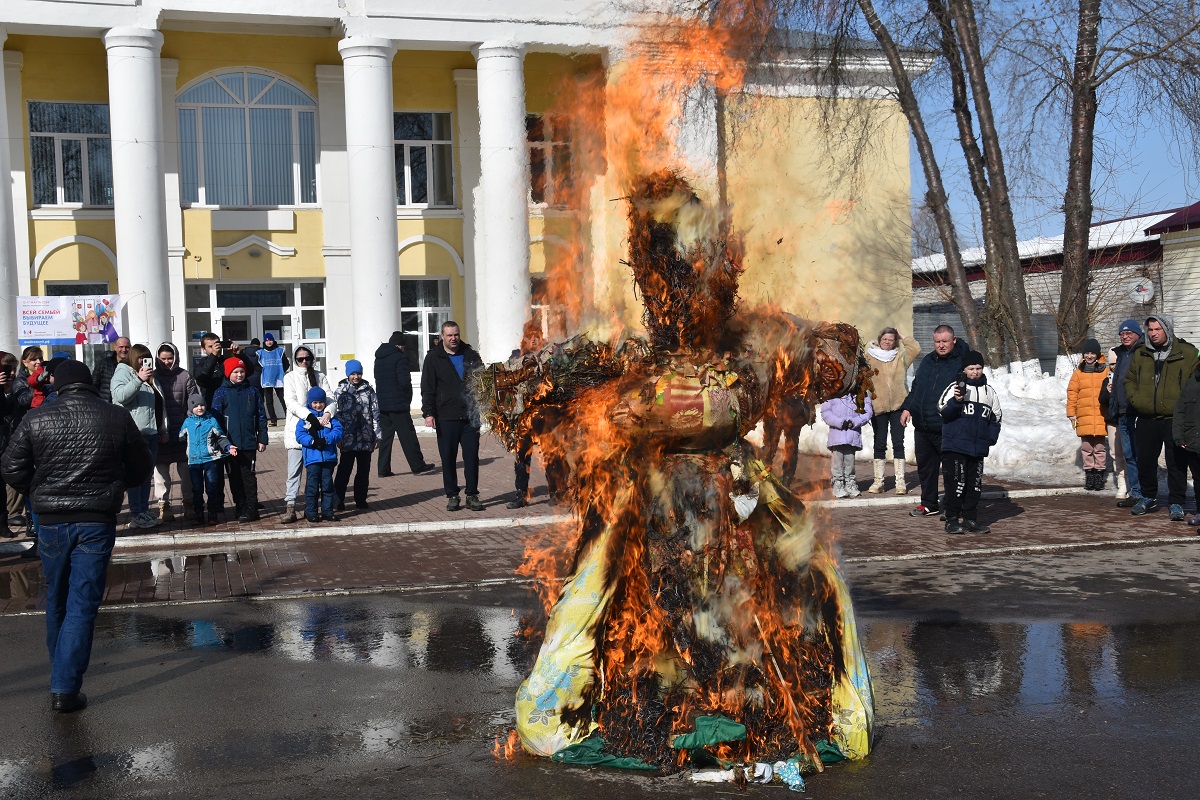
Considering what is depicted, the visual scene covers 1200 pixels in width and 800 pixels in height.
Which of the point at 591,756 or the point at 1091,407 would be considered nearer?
the point at 591,756

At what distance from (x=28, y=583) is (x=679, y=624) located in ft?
23.5

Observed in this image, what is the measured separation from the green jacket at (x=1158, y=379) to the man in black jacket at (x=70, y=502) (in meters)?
9.79

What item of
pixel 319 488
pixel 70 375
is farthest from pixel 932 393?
pixel 70 375

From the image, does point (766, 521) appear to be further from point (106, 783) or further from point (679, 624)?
point (106, 783)

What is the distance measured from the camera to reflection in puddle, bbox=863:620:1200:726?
6.16m

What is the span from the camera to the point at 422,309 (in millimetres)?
29625

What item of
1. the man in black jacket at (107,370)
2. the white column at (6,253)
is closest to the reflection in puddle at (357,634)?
the man in black jacket at (107,370)

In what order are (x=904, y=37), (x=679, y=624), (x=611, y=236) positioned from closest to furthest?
(x=679, y=624)
(x=611, y=236)
(x=904, y=37)

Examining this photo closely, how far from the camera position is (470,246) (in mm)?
29438

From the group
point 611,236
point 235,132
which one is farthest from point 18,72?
point 611,236

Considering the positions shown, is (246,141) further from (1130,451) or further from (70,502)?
(70,502)

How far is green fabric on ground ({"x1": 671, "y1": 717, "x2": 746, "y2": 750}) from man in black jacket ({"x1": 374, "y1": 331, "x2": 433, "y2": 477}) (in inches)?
501

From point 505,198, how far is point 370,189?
2.90m

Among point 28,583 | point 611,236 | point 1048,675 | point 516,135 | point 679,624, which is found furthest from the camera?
point 516,135
